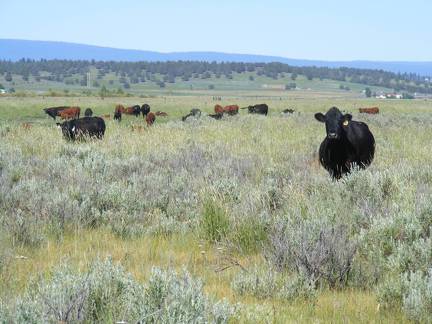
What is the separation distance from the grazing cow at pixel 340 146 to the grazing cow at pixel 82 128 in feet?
29.9

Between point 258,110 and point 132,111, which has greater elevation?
point 258,110

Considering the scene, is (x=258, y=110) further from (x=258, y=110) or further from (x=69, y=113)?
(x=69, y=113)

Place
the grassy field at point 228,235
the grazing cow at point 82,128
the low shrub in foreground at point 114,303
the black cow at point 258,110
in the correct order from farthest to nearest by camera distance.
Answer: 1. the black cow at point 258,110
2. the grazing cow at point 82,128
3. the grassy field at point 228,235
4. the low shrub in foreground at point 114,303

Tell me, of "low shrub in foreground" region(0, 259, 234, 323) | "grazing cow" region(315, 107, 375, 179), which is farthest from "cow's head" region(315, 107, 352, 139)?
"low shrub in foreground" region(0, 259, 234, 323)

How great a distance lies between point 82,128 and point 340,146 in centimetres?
1078

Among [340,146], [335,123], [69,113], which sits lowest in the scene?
[69,113]

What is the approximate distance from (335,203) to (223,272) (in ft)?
8.16

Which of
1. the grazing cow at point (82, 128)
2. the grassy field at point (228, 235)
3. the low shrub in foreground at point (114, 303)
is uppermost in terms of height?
the low shrub in foreground at point (114, 303)

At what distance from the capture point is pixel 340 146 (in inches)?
443

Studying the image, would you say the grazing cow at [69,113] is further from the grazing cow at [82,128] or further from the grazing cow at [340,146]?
the grazing cow at [340,146]

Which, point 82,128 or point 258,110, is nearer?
point 82,128

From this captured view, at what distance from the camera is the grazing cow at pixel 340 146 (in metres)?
11.0

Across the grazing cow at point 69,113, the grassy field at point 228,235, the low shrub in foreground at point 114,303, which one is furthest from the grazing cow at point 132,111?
the low shrub in foreground at point 114,303

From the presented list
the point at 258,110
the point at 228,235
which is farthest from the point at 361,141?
the point at 258,110
